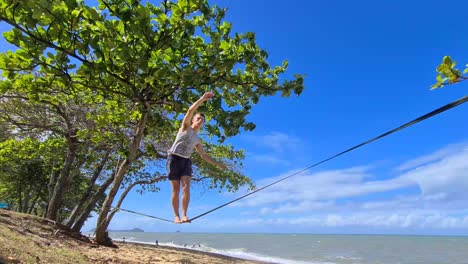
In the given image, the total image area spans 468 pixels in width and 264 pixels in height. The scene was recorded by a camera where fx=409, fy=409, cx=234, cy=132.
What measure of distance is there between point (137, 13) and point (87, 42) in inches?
37.5

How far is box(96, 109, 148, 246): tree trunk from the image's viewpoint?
8781mm

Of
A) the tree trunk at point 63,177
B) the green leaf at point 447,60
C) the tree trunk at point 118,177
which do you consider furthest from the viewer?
the tree trunk at point 63,177

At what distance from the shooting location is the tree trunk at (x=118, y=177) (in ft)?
28.8

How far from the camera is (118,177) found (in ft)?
32.2

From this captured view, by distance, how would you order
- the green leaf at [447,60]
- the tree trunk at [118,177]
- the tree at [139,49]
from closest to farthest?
the green leaf at [447,60] < the tree at [139,49] < the tree trunk at [118,177]

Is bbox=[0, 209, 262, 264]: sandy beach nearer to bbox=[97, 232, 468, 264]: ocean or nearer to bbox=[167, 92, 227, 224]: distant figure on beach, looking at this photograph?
bbox=[167, 92, 227, 224]: distant figure on beach

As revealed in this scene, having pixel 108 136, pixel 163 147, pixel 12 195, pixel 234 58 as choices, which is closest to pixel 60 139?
pixel 163 147

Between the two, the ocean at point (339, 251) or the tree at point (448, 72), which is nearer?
the tree at point (448, 72)

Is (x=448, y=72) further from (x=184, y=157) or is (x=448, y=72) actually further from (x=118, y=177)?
(x=118, y=177)

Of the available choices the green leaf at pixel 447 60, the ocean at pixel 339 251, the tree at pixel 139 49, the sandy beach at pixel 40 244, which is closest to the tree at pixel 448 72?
the green leaf at pixel 447 60

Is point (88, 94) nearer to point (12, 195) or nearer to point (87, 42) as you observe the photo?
point (87, 42)

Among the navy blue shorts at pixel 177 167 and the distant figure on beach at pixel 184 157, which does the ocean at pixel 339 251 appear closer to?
the distant figure on beach at pixel 184 157

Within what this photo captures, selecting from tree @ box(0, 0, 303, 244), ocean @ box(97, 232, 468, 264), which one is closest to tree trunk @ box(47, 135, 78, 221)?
tree @ box(0, 0, 303, 244)

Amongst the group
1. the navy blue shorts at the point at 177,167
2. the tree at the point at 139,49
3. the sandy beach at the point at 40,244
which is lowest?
the sandy beach at the point at 40,244
